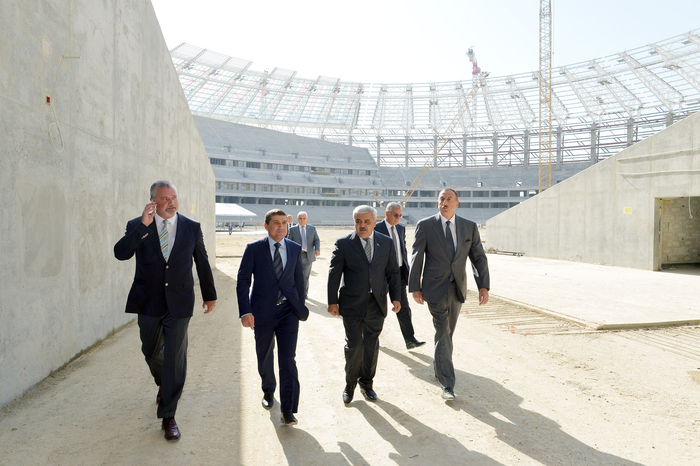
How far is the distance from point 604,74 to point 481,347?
6394 centimetres

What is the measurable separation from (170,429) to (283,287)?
1384 mm

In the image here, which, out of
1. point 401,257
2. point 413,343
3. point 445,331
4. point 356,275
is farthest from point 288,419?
point 401,257

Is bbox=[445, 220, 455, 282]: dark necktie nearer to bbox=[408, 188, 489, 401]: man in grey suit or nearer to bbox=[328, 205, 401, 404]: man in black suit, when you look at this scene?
bbox=[408, 188, 489, 401]: man in grey suit

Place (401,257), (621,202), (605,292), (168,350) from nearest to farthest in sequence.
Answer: (168,350)
(401,257)
(605,292)
(621,202)

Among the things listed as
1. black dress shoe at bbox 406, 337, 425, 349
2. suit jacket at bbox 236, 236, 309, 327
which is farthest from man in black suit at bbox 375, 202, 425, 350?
suit jacket at bbox 236, 236, 309, 327

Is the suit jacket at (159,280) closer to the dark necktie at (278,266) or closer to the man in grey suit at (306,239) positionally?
the dark necktie at (278,266)

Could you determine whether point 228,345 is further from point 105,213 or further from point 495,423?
point 495,423

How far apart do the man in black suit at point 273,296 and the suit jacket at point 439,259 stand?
1.31m

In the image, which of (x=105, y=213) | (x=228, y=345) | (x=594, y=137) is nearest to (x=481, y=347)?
(x=228, y=345)

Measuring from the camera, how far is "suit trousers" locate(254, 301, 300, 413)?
3.71m

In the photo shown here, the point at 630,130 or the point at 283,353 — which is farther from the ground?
the point at 630,130

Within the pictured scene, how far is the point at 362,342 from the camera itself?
423 centimetres

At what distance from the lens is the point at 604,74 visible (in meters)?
57.4

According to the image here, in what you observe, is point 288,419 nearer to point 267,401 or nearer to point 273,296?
point 267,401
